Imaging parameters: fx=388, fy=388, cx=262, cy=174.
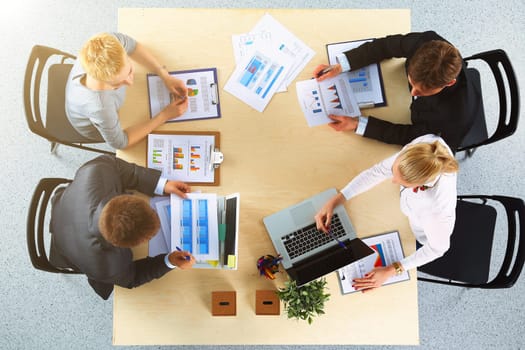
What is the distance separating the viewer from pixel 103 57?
1.40 m

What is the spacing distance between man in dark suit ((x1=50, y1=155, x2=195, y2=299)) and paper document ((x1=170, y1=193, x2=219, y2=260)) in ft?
0.20

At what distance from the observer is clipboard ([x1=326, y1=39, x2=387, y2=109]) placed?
174cm

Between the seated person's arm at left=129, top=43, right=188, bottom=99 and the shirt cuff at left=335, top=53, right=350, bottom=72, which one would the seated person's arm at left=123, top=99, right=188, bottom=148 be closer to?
the seated person's arm at left=129, top=43, right=188, bottom=99

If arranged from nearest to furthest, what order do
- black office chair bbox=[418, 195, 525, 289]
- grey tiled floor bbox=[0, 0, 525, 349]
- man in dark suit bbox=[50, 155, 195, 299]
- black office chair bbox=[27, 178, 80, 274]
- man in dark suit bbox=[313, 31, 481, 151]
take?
man in dark suit bbox=[50, 155, 195, 299] < man in dark suit bbox=[313, 31, 481, 151] < black office chair bbox=[27, 178, 80, 274] < black office chair bbox=[418, 195, 525, 289] < grey tiled floor bbox=[0, 0, 525, 349]

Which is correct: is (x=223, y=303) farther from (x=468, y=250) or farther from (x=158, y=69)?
(x=468, y=250)

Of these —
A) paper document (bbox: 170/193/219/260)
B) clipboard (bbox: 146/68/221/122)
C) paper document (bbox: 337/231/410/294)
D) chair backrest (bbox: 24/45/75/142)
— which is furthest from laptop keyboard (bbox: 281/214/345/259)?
chair backrest (bbox: 24/45/75/142)

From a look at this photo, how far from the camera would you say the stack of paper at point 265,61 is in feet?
5.61

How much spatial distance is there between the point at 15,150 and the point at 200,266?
1580 mm

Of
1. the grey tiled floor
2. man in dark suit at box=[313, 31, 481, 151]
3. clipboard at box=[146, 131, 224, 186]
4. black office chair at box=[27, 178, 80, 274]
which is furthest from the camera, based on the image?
the grey tiled floor

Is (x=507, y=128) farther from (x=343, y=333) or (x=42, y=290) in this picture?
(x=42, y=290)

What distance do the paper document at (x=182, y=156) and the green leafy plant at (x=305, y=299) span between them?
56 centimetres

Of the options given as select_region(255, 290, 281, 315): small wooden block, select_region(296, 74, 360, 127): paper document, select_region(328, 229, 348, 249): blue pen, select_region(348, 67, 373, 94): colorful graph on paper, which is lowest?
select_region(255, 290, 281, 315): small wooden block

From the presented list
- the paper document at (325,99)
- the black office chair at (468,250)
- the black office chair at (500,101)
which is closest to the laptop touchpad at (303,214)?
the paper document at (325,99)

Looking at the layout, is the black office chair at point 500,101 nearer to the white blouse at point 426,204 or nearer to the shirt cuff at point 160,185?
the white blouse at point 426,204
